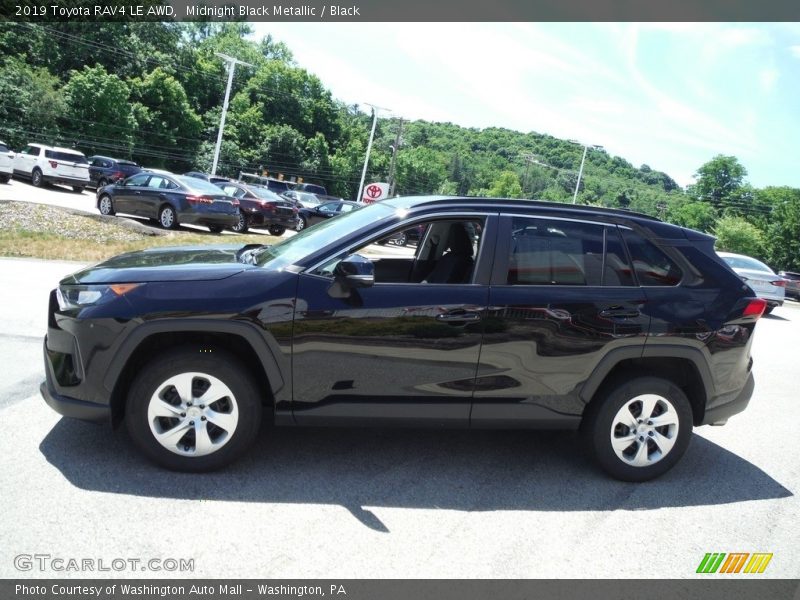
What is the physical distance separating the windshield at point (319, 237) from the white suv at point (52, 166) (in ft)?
88.5

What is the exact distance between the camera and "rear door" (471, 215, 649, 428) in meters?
4.27

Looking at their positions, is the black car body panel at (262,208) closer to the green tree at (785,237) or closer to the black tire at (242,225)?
the black tire at (242,225)

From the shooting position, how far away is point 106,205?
1911 centimetres

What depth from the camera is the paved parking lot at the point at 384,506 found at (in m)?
3.37

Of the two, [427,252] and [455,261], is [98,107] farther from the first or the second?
[455,261]

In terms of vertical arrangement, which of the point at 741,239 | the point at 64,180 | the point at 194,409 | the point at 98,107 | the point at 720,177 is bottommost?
the point at 64,180

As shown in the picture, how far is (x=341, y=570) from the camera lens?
3279 mm

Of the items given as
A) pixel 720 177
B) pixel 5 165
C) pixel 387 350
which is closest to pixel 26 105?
pixel 5 165

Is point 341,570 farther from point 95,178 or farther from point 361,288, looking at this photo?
point 95,178

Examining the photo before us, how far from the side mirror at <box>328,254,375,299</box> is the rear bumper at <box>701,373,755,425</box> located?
262cm

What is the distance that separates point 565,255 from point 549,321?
494 mm

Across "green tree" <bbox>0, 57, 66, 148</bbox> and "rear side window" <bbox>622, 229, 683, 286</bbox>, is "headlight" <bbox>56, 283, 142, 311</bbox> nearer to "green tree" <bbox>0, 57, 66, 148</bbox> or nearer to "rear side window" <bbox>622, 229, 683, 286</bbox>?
"rear side window" <bbox>622, 229, 683, 286</bbox>

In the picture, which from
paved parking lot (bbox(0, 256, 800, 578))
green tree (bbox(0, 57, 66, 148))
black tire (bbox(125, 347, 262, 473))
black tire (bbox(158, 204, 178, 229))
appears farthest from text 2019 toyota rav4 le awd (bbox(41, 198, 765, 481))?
→ green tree (bbox(0, 57, 66, 148))
